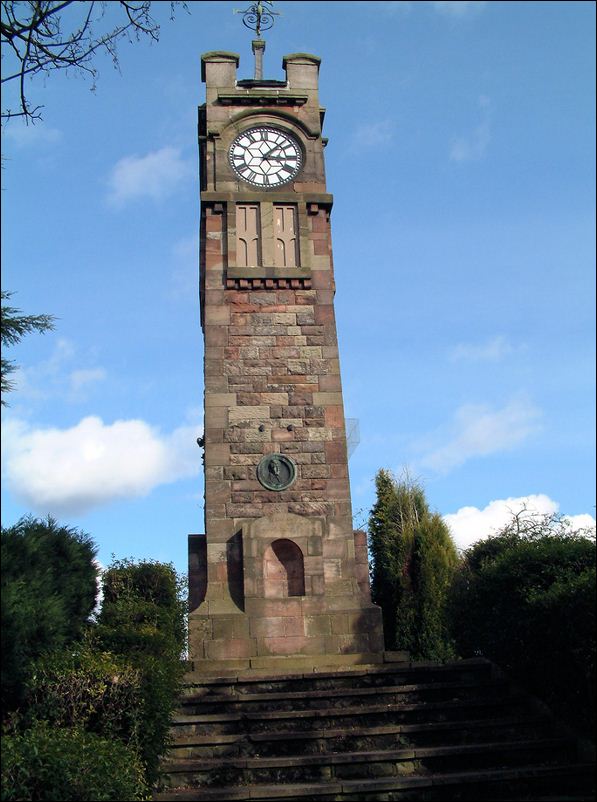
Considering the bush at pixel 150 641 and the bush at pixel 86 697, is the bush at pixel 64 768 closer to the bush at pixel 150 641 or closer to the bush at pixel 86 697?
the bush at pixel 86 697

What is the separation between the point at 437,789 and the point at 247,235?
386 inches

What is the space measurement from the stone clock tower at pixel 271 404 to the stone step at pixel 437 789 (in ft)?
12.4

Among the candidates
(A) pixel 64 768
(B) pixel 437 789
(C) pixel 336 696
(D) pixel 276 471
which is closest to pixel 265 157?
(D) pixel 276 471

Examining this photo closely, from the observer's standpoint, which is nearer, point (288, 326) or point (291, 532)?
point (291, 532)

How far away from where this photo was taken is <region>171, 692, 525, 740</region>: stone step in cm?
902

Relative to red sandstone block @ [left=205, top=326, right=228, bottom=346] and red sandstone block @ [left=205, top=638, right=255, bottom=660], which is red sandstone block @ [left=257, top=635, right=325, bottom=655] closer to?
red sandstone block @ [left=205, top=638, right=255, bottom=660]

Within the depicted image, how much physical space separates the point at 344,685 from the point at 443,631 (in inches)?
257

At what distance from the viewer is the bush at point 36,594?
6766mm

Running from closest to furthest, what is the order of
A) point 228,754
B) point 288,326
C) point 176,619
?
point 228,754 → point 176,619 → point 288,326

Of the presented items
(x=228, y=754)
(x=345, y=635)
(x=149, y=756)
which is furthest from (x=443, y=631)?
(x=149, y=756)

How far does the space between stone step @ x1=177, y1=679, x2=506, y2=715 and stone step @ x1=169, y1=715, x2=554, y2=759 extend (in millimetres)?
702

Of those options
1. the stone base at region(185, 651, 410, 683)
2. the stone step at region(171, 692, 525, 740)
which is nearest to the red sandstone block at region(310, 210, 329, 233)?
the stone base at region(185, 651, 410, 683)

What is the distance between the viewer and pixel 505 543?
1356 centimetres

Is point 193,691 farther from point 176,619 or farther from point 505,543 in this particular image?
point 505,543
